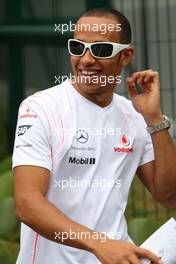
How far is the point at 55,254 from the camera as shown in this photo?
351 centimetres

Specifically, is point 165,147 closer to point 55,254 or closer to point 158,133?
point 158,133

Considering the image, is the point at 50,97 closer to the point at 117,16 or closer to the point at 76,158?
the point at 76,158

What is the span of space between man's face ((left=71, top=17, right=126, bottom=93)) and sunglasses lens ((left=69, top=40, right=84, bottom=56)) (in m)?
0.02

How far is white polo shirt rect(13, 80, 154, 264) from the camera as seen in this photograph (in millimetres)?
3385

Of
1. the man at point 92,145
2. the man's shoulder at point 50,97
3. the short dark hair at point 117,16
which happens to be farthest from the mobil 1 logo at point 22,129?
the short dark hair at point 117,16

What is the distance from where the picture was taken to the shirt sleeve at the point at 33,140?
330 cm

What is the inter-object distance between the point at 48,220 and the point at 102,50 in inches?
31.0

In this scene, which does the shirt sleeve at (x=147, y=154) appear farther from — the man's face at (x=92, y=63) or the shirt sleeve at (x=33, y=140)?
the shirt sleeve at (x=33, y=140)

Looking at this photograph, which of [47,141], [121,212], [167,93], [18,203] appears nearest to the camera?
[18,203]

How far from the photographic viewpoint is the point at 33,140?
11.0 feet

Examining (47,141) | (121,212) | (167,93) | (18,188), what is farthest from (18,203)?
(167,93)

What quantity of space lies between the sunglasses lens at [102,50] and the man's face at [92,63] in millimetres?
20

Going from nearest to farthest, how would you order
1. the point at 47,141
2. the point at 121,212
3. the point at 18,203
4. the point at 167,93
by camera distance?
1. the point at 18,203
2. the point at 47,141
3. the point at 121,212
4. the point at 167,93

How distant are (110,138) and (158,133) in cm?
18
